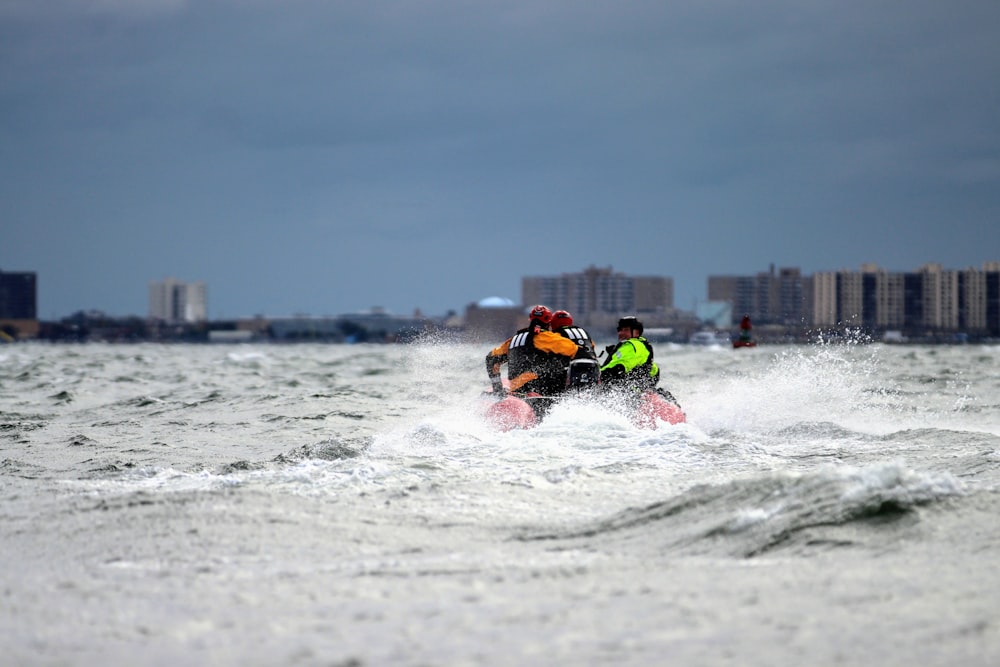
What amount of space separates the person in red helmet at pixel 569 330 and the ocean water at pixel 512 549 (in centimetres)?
105

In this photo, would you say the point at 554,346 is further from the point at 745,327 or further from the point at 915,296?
the point at 915,296

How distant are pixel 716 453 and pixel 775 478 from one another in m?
3.57

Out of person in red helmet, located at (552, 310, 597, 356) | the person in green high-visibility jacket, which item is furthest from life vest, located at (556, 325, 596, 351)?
the person in green high-visibility jacket

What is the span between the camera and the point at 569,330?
47.5ft

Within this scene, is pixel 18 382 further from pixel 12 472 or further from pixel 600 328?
pixel 600 328

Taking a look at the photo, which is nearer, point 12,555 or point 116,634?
point 116,634

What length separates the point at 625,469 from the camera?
1034 cm

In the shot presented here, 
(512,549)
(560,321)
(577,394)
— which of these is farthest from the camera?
(560,321)

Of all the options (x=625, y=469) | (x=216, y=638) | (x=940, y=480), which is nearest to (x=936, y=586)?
(x=940, y=480)

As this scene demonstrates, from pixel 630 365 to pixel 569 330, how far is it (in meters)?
0.87

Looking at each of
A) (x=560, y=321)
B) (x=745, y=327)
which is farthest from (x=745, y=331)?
(x=560, y=321)

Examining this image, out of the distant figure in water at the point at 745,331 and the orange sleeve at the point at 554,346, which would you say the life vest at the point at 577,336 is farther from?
the distant figure in water at the point at 745,331

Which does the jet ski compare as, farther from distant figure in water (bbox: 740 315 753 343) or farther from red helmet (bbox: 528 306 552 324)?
distant figure in water (bbox: 740 315 753 343)

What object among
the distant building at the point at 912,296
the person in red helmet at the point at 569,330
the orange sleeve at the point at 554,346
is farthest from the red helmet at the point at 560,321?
the distant building at the point at 912,296
